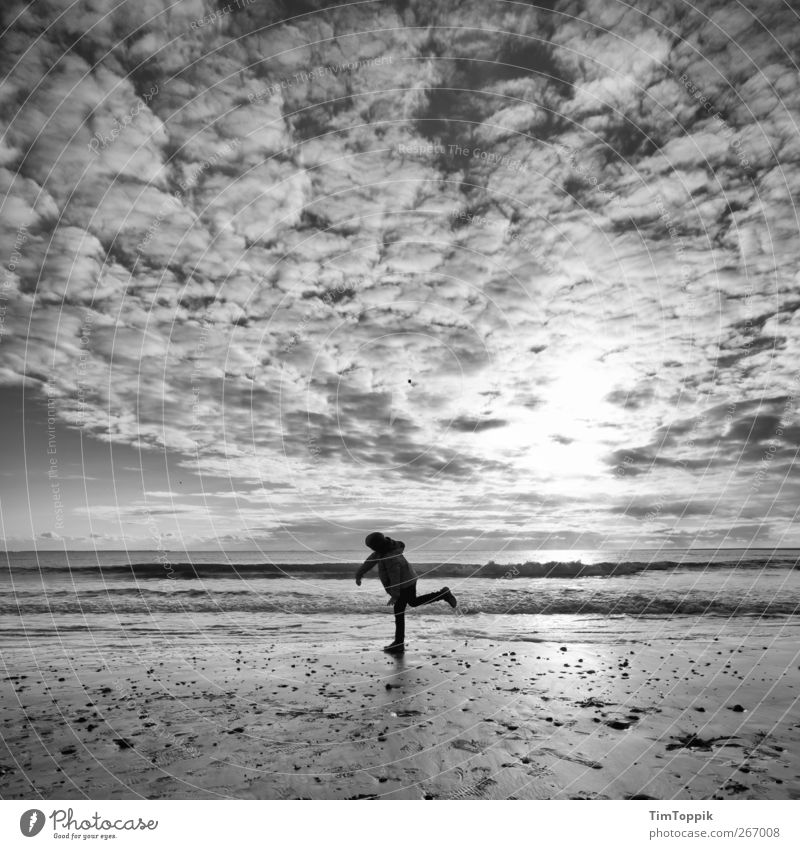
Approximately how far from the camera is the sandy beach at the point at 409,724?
6352 mm

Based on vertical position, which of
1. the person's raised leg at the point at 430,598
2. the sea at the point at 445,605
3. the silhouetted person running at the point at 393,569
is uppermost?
the silhouetted person running at the point at 393,569

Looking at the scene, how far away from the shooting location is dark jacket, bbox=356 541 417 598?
41.8ft

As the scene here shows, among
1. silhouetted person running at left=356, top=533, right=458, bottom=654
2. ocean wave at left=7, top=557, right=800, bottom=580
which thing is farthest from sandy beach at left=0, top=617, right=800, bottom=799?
ocean wave at left=7, top=557, right=800, bottom=580

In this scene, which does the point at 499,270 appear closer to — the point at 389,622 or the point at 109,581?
the point at 389,622

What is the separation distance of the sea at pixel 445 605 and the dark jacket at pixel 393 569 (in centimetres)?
407

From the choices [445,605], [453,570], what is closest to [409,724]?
[445,605]

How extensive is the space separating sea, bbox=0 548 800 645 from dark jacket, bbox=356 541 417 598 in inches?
160

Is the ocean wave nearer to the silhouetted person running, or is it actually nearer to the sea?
the sea

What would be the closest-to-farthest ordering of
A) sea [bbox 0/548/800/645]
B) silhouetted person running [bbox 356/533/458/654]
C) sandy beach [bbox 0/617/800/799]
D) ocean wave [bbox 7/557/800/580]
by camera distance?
sandy beach [bbox 0/617/800/799], silhouetted person running [bbox 356/533/458/654], sea [bbox 0/548/800/645], ocean wave [bbox 7/557/800/580]

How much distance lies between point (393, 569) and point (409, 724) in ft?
15.9

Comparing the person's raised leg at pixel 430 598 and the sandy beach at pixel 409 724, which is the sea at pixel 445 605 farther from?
the sandy beach at pixel 409 724

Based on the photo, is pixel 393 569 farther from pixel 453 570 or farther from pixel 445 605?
pixel 453 570

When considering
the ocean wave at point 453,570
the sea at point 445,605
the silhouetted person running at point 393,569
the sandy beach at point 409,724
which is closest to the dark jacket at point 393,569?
the silhouetted person running at point 393,569
